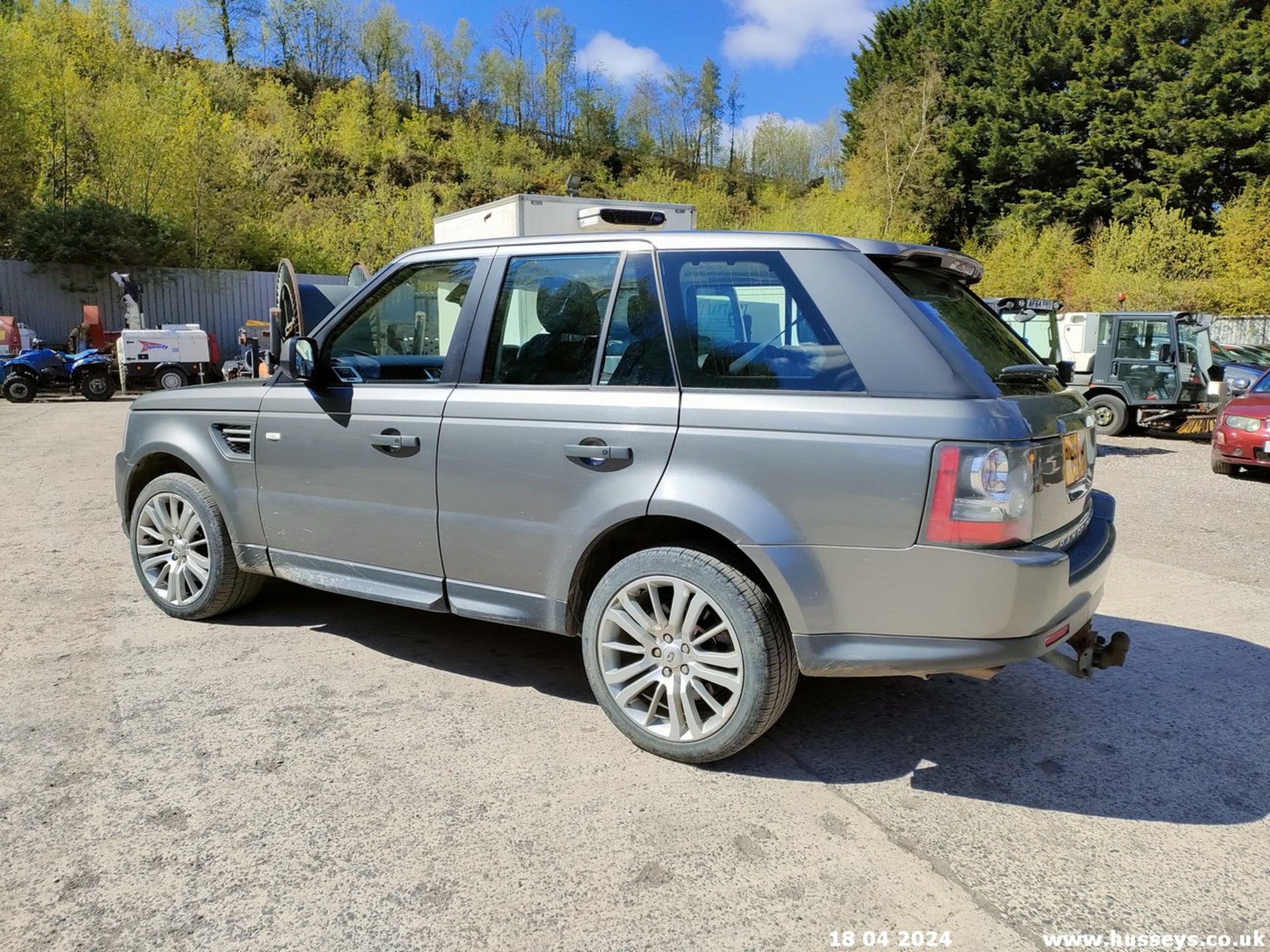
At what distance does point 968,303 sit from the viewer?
3.49 m

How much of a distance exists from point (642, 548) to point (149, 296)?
99.5ft

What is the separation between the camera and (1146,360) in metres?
14.9

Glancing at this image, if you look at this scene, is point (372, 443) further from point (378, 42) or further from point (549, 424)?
point (378, 42)

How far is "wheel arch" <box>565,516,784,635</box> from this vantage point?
307 centimetres

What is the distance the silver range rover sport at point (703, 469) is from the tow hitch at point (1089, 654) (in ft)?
0.04

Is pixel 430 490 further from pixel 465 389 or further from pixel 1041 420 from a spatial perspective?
pixel 1041 420

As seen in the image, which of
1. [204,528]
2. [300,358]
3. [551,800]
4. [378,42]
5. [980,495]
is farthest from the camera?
[378,42]

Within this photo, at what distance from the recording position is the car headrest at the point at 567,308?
3.45 meters

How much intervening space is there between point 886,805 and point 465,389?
7.19 ft

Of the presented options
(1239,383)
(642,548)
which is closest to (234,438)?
(642,548)

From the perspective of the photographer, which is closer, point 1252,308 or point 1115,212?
point 1252,308

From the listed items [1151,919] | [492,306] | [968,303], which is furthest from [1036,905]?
[492,306]

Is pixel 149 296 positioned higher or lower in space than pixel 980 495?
higher

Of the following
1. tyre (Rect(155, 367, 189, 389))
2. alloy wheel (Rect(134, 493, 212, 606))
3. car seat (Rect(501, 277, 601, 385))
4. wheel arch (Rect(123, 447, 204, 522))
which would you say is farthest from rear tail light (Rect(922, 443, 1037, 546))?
tyre (Rect(155, 367, 189, 389))
